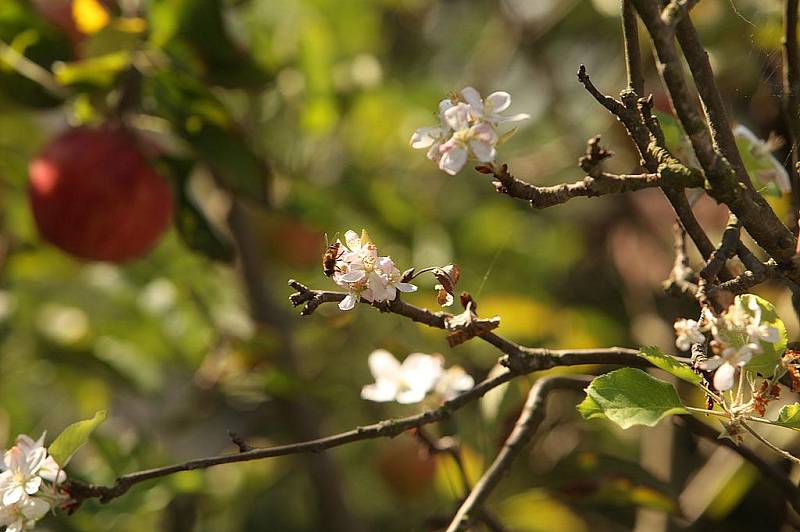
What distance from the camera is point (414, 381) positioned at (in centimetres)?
82

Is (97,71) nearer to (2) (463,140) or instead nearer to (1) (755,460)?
(2) (463,140)

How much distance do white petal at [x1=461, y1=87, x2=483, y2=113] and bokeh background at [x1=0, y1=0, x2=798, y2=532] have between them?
0.38 meters

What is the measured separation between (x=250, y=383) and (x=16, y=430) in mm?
367

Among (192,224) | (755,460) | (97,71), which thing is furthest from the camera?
(192,224)

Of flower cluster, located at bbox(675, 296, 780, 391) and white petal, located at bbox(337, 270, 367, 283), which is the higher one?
white petal, located at bbox(337, 270, 367, 283)

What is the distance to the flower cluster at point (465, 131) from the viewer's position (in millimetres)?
606

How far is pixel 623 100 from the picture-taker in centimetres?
57

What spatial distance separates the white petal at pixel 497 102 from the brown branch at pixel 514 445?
0.24 meters

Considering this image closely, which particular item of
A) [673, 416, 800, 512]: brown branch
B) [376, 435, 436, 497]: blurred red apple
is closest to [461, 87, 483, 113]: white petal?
[673, 416, 800, 512]: brown branch

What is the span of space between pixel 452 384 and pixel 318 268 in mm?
1130

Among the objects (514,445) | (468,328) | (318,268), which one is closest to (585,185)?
(468,328)

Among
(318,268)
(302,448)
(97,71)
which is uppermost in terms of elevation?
(318,268)

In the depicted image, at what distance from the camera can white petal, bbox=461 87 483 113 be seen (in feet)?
2.02

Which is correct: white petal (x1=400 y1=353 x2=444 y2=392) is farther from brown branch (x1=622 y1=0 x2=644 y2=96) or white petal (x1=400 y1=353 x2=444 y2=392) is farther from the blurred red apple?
the blurred red apple
